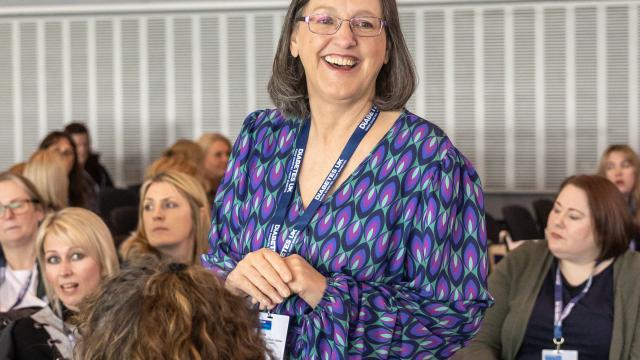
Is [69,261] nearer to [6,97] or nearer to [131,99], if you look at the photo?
[131,99]

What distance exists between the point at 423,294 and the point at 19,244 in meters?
3.33

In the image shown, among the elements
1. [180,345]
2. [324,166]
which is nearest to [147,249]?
[324,166]

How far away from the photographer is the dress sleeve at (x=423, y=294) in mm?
1898

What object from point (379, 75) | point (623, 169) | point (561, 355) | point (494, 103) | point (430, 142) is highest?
point (494, 103)

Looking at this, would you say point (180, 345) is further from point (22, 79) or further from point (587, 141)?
point (22, 79)

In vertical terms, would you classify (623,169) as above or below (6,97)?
below

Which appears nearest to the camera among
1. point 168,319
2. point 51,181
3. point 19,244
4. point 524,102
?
point 168,319

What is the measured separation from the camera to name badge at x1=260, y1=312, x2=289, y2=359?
76.2 inches

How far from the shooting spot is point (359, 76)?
2.02 meters

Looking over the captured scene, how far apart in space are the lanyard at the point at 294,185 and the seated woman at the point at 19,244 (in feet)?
8.43

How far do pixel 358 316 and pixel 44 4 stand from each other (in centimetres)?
922

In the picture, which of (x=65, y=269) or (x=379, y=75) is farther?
(x=65, y=269)

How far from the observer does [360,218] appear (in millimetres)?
1949

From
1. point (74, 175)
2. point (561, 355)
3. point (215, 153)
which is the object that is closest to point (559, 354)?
point (561, 355)
